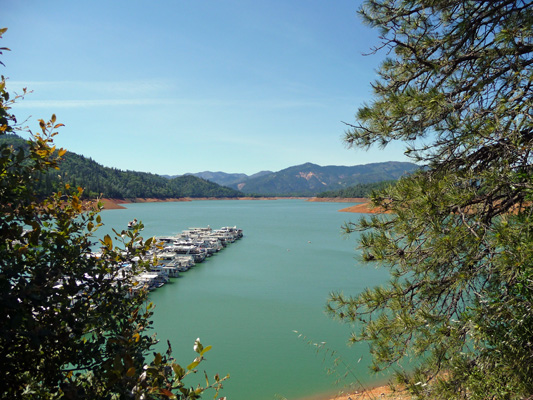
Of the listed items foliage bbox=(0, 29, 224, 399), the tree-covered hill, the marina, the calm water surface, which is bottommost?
the calm water surface

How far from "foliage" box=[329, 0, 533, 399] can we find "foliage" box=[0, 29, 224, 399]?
1781mm

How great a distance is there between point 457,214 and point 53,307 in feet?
8.22

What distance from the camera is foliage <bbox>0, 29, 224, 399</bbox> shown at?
1.24m

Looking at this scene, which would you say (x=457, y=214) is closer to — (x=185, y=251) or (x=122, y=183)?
(x=185, y=251)

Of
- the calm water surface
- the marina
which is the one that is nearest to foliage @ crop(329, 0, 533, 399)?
the calm water surface

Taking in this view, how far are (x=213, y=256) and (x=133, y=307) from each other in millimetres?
21523

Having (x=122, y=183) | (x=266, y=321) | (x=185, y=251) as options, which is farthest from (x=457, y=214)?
(x=122, y=183)

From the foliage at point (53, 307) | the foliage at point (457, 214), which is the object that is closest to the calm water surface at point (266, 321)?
the foliage at point (457, 214)

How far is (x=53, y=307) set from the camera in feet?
4.78

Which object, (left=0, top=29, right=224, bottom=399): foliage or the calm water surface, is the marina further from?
(left=0, top=29, right=224, bottom=399): foliage

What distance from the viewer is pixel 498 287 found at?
250 centimetres

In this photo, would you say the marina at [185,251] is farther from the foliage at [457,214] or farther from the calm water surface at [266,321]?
the foliage at [457,214]

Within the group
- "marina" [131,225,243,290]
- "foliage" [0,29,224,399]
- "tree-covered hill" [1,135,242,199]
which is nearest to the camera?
"foliage" [0,29,224,399]

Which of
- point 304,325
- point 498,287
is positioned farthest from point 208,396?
point 498,287
